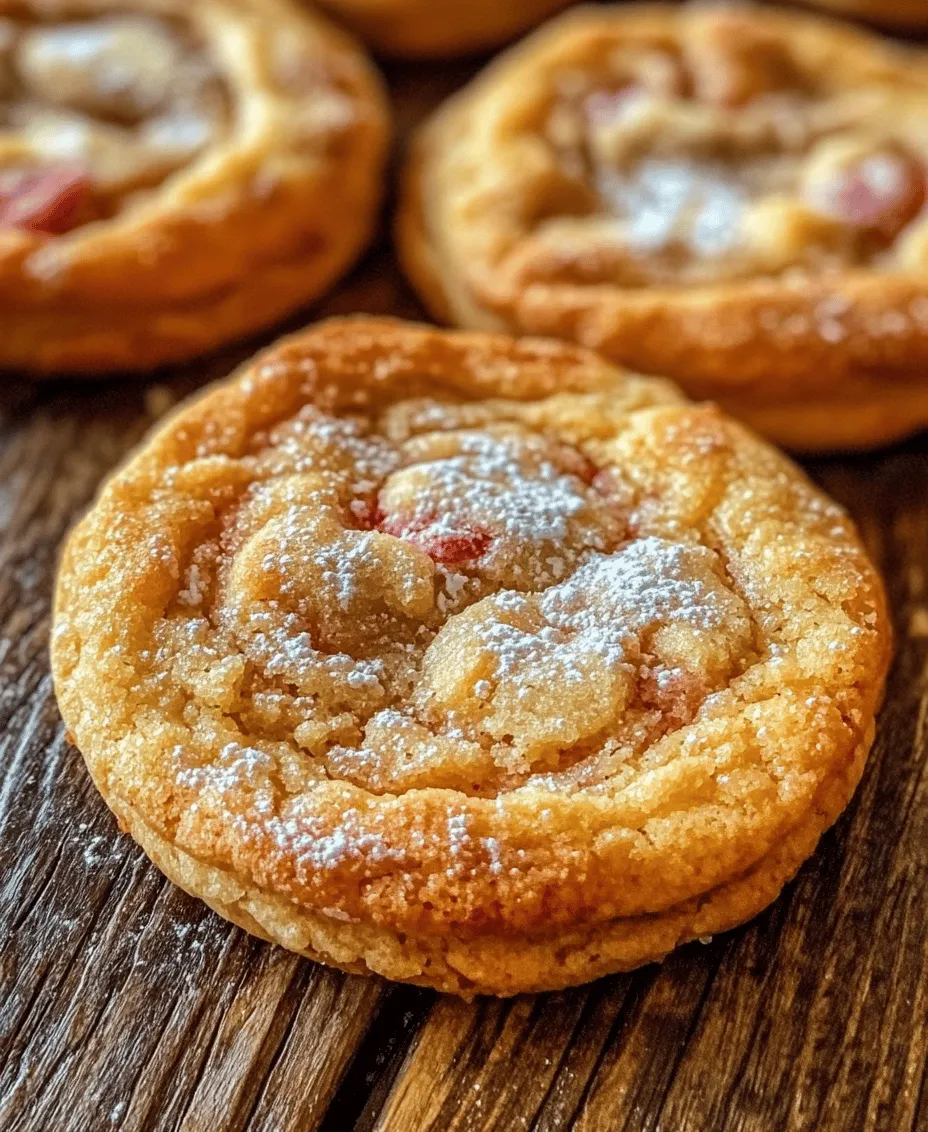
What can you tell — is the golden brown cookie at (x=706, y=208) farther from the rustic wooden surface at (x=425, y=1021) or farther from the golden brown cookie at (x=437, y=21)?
the rustic wooden surface at (x=425, y=1021)

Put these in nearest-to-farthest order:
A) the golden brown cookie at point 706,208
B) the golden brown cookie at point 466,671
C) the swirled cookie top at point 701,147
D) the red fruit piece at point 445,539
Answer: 1. the golden brown cookie at point 466,671
2. the red fruit piece at point 445,539
3. the golden brown cookie at point 706,208
4. the swirled cookie top at point 701,147

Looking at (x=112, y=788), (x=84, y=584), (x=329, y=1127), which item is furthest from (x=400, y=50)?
(x=329, y=1127)

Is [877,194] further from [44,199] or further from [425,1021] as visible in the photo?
[425,1021]

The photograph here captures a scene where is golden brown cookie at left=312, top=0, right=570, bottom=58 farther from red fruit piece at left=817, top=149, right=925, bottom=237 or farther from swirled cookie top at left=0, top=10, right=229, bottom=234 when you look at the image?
red fruit piece at left=817, top=149, right=925, bottom=237

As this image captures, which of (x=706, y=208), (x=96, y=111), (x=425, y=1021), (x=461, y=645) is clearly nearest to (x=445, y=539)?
(x=461, y=645)

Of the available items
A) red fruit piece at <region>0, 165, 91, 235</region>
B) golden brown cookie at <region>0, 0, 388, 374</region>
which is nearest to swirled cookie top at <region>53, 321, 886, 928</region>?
golden brown cookie at <region>0, 0, 388, 374</region>

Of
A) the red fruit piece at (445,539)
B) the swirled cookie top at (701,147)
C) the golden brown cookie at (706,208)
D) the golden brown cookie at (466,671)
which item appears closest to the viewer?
the golden brown cookie at (466,671)

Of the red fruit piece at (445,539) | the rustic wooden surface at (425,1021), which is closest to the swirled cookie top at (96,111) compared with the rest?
the red fruit piece at (445,539)
